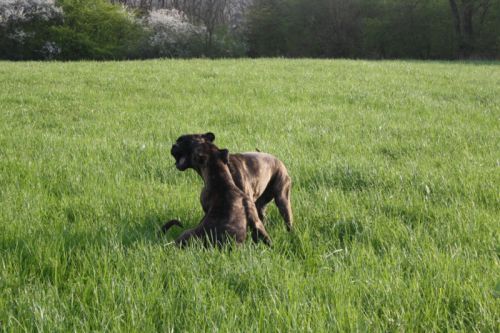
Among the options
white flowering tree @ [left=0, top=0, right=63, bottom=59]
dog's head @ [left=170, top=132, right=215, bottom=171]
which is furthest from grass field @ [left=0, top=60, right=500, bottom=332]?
white flowering tree @ [left=0, top=0, right=63, bottom=59]

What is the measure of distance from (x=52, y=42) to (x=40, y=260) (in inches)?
1200

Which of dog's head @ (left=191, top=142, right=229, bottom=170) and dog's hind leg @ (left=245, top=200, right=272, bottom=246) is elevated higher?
dog's head @ (left=191, top=142, right=229, bottom=170)

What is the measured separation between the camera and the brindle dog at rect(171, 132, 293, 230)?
321 cm

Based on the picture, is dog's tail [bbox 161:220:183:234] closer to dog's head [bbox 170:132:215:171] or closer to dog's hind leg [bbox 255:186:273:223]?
dog's head [bbox 170:132:215:171]

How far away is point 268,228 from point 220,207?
77 cm

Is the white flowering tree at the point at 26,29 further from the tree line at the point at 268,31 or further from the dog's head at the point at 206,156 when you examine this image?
the dog's head at the point at 206,156

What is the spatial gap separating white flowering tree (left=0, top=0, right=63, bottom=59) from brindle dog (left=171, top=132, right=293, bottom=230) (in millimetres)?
29793

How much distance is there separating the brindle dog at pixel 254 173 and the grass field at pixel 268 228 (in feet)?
0.70

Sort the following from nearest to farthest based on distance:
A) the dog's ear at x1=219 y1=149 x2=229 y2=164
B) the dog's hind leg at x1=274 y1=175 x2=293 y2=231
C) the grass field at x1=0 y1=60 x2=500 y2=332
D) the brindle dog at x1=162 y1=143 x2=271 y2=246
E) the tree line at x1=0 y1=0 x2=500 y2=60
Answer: the grass field at x1=0 y1=60 x2=500 y2=332 < the brindle dog at x1=162 y1=143 x2=271 y2=246 < the dog's ear at x1=219 y1=149 x2=229 y2=164 < the dog's hind leg at x1=274 y1=175 x2=293 y2=231 < the tree line at x1=0 y1=0 x2=500 y2=60

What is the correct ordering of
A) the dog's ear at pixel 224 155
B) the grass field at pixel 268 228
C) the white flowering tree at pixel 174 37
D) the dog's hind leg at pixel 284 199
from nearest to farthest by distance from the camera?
1. the grass field at pixel 268 228
2. the dog's ear at pixel 224 155
3. the dog's hind leg at pixel 284 199
4. the white flowering tree at pixel 174 37

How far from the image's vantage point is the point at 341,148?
6.65 m

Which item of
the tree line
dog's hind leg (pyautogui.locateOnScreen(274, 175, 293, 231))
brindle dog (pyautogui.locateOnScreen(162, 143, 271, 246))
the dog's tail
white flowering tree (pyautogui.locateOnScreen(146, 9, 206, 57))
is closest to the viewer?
brindle dog (pyautogui.locateOnScreen(162, 143, 271, 246))

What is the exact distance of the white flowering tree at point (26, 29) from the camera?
29.6 m

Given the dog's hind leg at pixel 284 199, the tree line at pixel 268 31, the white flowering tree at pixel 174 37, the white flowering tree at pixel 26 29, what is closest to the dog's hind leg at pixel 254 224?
the dog's hind leg at pixel 284 199
